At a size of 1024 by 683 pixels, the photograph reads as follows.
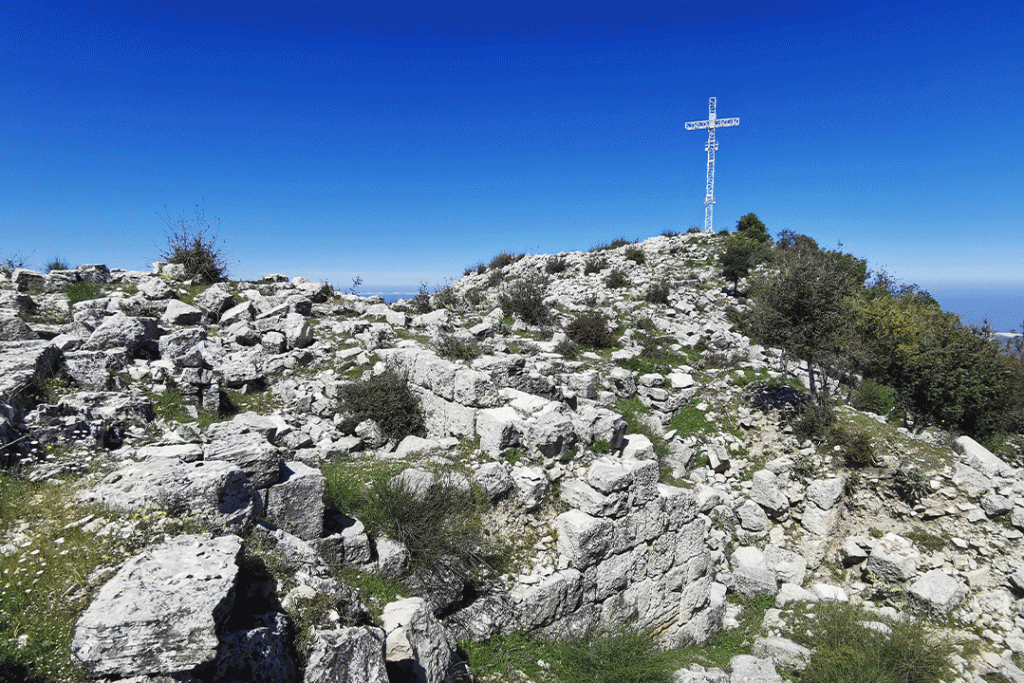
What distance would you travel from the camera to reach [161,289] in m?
12.1

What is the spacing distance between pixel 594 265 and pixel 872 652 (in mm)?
20983

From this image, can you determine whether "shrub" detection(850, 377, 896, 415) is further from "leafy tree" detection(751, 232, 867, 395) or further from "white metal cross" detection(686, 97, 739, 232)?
"white metal cross" detection(686, 97, 739, 232)

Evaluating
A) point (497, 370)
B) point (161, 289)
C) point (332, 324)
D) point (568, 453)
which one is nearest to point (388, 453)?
point (497, 370)

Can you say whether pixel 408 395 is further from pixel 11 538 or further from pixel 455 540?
pixel 11 538

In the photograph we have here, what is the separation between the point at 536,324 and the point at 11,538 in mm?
12346

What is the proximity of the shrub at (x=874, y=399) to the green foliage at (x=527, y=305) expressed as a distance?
8.90 meters

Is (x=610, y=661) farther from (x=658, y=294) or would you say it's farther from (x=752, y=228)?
(x=752, y=228)

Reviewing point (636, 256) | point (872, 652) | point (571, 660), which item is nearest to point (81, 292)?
point (571, 660)

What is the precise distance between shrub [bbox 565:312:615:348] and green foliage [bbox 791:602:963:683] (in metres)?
8.85

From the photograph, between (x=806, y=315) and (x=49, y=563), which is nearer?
(x=49, y=563)

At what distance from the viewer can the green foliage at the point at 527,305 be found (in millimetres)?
14992

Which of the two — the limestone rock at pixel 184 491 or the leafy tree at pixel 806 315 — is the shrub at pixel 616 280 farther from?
the limestone rock at pixel 184 491

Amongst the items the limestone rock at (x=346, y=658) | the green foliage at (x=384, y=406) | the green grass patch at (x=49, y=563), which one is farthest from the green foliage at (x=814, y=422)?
the green grass patch at (x=49, y=563)

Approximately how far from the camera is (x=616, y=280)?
72.8 feet
